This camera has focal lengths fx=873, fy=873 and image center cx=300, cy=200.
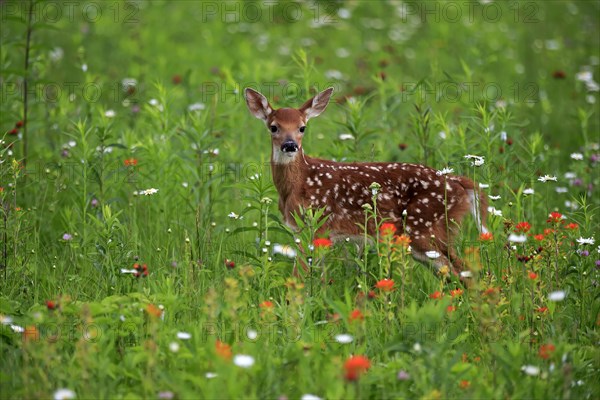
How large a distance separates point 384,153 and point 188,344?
3.95 metres

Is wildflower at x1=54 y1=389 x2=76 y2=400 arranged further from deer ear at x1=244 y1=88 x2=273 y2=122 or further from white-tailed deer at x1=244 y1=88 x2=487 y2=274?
deer ear at x1=244 y1=88 x2=273 y2=122

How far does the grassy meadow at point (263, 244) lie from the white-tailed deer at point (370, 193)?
6.0 inches

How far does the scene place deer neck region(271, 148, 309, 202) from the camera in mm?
6598

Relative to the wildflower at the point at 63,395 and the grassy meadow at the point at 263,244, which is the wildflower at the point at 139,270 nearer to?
the grassy meadow at the point at 263,244

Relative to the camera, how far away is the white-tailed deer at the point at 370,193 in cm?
639

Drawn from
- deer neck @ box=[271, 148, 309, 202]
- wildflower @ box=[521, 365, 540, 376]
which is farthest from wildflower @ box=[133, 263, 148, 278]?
wildflower @ box=[521, 365, 540, 376]

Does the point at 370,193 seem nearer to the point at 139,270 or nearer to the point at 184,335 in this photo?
the point at 139,270

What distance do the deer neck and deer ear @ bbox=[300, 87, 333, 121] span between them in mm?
385

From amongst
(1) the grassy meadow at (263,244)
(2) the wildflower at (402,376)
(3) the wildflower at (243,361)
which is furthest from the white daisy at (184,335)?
(2) the wildflower at (402,376)

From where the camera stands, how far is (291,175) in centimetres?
660

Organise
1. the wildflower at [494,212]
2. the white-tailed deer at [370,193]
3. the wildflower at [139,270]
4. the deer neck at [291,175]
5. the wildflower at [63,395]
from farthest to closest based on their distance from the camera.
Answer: the deer neck at [291,175]
the white-tailed deer at [370,193]
the wildflower at [494,212]
the wildflower at [139,270]
the wildflower at [63,395]

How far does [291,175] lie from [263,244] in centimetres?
87

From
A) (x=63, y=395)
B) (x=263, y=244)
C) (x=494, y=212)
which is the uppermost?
(x=63, y=395)

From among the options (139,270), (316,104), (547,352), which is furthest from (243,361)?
(316,104)
